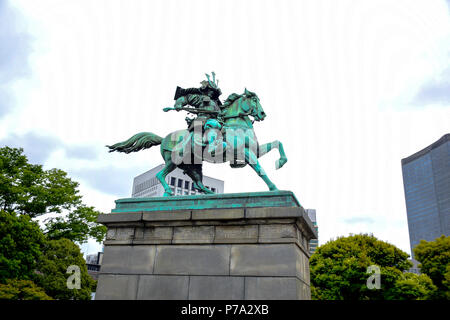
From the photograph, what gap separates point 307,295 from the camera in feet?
25.9

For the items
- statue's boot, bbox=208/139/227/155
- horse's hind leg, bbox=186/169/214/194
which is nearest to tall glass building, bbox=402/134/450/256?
horse's hind leg, bbox=186/169/214/194

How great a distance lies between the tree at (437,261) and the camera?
96.1ft

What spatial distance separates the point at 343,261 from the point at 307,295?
23048 millimetres

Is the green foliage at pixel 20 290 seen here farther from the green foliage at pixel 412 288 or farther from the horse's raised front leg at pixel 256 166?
the green foliage at pixel 412 288

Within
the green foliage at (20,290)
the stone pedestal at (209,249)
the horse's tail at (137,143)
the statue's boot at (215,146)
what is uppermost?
the horse's tail at (137,143)

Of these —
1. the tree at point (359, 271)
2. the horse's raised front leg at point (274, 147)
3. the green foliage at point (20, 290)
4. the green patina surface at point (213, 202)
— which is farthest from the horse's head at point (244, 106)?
the tree at point (359, 271)

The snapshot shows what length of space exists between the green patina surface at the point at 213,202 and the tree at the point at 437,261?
26.7m

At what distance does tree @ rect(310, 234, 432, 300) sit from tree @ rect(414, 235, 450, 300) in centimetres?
200

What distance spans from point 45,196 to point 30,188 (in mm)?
1108

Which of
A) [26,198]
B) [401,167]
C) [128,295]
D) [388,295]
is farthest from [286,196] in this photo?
[401,167]

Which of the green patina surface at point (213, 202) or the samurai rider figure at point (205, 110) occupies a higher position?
the samurai rider figure at point (205, 110)

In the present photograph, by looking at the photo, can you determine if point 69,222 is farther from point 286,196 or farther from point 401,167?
point 401,167

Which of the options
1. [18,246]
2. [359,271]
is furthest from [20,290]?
[359,271]

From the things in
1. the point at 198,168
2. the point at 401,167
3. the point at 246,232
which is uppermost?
the point at 401,167
